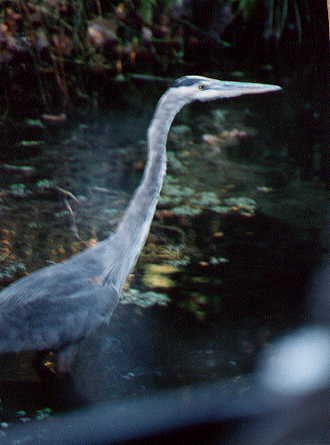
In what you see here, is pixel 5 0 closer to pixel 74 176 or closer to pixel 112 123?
pixel 112 123

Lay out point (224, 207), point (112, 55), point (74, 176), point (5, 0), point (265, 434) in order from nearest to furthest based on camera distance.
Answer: point (265, 434) → point (224, 207) → point (74, 176) → point (5, 0) → point (112, 55)

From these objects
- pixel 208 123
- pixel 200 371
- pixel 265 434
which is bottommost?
pixel 208 123

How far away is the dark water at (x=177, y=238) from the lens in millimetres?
3840

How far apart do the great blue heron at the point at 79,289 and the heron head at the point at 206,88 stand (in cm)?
3

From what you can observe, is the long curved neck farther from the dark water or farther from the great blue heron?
the dark water

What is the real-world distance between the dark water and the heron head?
3.67ft

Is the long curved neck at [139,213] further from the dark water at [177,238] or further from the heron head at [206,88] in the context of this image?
the dark water at [177,238]

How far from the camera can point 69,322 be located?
3.59m

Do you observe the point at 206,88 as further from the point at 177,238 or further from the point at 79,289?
the point at 177,238

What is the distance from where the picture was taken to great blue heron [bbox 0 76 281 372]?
11.5 feet

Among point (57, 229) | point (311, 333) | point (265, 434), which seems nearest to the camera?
point (265, 434)

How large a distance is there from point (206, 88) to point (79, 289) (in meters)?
1.19

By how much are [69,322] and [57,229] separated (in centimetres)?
176

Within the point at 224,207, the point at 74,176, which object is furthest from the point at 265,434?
the point at 74,176
